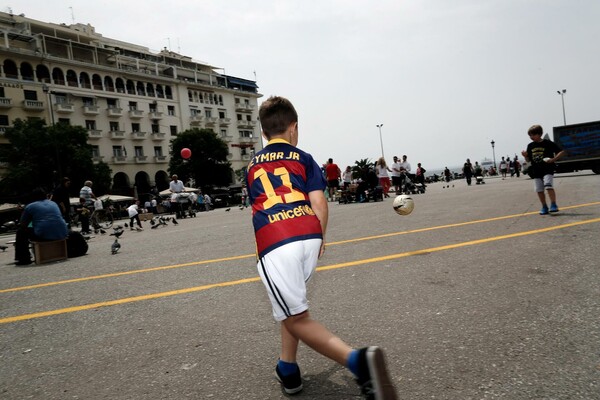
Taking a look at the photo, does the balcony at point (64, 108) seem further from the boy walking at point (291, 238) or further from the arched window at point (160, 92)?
the boy walking at point (291, 238)

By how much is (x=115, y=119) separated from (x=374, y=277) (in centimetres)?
5675

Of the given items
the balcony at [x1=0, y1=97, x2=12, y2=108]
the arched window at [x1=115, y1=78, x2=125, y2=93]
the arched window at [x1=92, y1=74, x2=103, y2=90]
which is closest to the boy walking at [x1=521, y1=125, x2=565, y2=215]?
the balcony at [x1=0, y1=97, x2=12, y2=108]

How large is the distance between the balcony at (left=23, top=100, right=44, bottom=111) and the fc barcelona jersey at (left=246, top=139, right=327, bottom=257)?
5270cm

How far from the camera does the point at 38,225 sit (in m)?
7.14

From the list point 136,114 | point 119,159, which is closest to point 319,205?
point 119,159

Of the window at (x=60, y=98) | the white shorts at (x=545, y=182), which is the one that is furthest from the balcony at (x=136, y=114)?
the white shorts at (x=545, y=182)

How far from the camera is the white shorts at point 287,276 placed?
6.32 feet

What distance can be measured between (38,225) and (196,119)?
193ft

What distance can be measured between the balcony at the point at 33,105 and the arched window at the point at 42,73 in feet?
11.3

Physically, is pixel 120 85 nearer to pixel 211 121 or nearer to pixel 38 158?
pixel 211 121

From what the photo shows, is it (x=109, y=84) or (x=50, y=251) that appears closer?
(x=50, y=251)

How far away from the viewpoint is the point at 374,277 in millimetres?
4113

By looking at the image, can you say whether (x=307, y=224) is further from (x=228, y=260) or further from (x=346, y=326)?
(x=228, y=260)

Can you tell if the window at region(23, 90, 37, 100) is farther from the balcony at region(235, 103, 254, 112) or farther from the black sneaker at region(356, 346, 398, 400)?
the black sneaker at region(356, 346, 398, 400)
